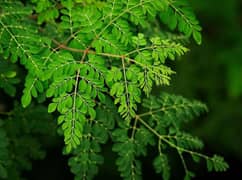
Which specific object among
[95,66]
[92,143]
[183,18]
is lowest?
[92,143]

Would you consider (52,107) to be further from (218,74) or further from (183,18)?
(218,74)

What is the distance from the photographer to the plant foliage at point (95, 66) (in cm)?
128

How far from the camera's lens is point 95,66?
4.29 ft

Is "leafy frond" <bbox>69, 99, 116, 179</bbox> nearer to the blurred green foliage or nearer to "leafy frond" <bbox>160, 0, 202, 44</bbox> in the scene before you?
"leafy frond" <bbox>160, 0, 202, 44</bbox>

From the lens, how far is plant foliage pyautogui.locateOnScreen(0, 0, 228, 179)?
128cm

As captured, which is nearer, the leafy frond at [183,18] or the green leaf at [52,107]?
the green leaf at [52,107]

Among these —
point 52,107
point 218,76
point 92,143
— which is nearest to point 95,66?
point 52,107

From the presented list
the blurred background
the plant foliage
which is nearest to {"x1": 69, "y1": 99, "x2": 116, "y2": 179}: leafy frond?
the plant foliage

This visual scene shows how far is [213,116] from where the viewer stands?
370 cm

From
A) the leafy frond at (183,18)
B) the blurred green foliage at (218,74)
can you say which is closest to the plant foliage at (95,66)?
the leafy frond at (183,18)

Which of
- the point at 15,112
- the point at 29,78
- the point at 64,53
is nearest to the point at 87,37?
the point at 64,53

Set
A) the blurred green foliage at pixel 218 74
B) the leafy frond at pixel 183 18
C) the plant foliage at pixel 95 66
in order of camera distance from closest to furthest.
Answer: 1. the plant foliage at pixel 95 66
2. the leafy frond at pixel 183 18
3. the blurred green foliage at pixel 218 74

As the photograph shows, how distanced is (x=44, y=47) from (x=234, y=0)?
2.70 metres

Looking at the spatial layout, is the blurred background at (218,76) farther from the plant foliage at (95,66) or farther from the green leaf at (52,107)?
the green leaf at (52,107)
